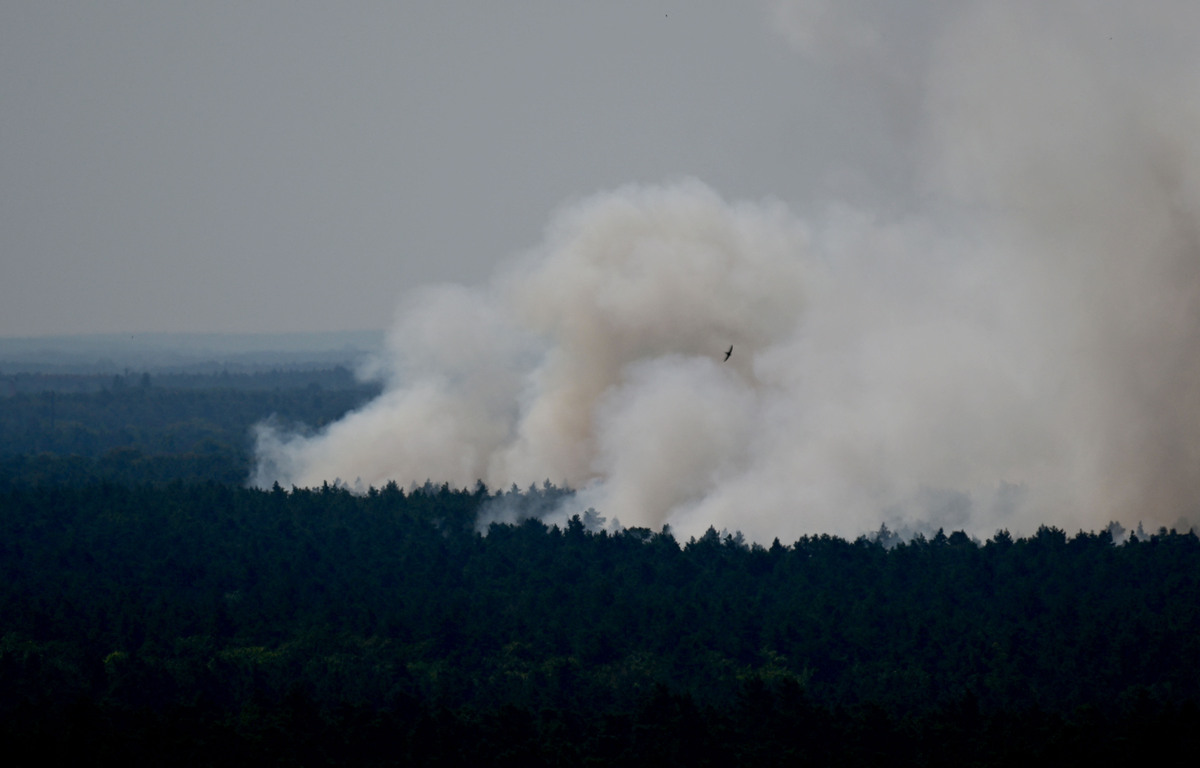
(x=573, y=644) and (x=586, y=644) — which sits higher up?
(x=586, y=644)

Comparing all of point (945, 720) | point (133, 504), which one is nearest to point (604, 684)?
point (945, 720)

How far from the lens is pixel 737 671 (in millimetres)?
75125

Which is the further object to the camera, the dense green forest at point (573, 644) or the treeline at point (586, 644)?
the treeline at point (586, 644)

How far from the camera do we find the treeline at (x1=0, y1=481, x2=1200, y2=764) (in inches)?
2359

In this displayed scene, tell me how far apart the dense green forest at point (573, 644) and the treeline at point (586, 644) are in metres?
0.18

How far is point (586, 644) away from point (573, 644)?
126 cm

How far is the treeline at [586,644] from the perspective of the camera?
59.9 m

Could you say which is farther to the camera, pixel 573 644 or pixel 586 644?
pixel 573 644

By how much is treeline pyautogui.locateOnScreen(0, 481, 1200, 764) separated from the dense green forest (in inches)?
7.0

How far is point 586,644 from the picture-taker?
78.3m

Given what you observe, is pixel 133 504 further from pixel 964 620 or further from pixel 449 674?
pixel 964 620

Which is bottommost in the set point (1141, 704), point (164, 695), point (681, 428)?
Answer: point (164, 695)

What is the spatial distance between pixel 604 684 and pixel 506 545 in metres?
30.0

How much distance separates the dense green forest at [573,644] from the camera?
196ft
